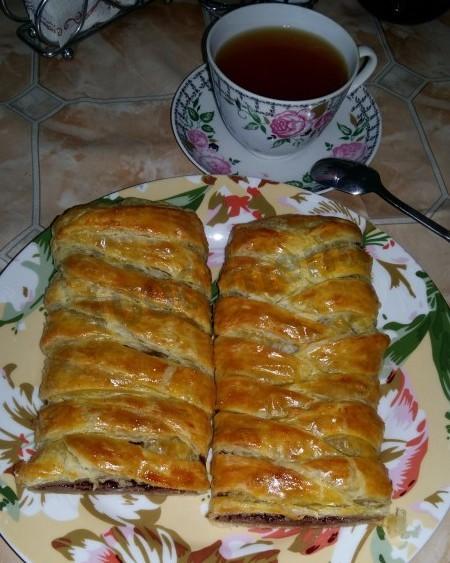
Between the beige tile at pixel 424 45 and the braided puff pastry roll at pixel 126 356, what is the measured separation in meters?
1.54

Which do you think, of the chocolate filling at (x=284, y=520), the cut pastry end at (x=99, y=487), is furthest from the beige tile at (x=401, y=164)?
the cut pastry end at (x=99, y=487)

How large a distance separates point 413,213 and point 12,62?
1.74 m

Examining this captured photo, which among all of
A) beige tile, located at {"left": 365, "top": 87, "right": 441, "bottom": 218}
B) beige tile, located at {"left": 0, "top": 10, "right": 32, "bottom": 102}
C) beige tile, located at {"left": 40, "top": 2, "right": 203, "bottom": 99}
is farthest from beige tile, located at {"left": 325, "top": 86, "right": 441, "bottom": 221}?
beige tile, located at {"left": 0, "top": 10, "right": 32, "bottom": 102}

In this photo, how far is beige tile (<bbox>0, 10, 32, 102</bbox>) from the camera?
2.43 meters

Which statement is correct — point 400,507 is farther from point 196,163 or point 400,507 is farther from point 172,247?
point 196,163

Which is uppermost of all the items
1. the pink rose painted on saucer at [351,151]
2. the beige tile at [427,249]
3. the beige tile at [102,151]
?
the pink rose painted on saucer at [351,151]

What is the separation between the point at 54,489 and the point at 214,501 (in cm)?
39

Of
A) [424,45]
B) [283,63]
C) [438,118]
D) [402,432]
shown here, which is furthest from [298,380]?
[424,45]

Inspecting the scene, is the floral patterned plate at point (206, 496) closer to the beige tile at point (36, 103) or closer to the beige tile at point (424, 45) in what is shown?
the beige tile at point (36, 103)

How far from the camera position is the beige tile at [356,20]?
2.73 metres

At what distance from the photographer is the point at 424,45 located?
2.75 m

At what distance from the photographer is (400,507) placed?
4.88 ft

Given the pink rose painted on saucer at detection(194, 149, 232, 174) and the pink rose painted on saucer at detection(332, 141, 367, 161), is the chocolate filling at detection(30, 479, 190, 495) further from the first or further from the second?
the pink rose painted on saucer at detection(332, 141, 367, 161)

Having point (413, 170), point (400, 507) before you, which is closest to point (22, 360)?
point (400, 507)
